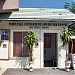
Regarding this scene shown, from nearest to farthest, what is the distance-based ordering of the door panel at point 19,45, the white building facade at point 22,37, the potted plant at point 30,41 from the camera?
1. the potted plant at point 30,41
2. the white building facade at point 22,37
3. the door panel at point 19,45

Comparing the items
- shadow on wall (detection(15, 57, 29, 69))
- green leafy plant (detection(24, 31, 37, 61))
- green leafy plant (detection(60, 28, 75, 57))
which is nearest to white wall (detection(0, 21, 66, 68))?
shadow on wall (detection(15, 57, 29, 69))

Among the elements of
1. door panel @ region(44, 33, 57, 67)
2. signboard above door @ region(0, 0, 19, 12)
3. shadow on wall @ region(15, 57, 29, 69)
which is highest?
signboard above door @ region(0, 0, 19, 12)

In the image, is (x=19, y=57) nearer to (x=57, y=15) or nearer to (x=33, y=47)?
(x=33, y=47)

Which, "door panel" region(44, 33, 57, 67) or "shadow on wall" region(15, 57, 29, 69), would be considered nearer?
"shadow on wall" region(15, 57, 29, 69)

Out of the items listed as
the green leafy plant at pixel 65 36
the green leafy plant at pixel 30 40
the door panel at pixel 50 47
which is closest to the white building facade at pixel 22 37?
the green leafy plant at pixel 65 36

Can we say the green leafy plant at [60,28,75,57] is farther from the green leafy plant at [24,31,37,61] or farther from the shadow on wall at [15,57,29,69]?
the shadow on wall at [15,57,29,69]

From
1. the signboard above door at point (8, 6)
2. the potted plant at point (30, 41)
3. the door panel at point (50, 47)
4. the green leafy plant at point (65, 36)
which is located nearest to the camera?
the signboard above door at point (8, 6)

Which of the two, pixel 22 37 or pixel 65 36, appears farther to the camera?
pixel 22 37

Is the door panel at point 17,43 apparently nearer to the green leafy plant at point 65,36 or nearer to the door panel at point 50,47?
the green leafy plant at point 65,36

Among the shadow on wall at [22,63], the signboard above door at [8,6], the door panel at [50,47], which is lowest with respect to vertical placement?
the shadow on wall at [22,63]

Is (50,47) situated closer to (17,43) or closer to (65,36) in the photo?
(17,43)

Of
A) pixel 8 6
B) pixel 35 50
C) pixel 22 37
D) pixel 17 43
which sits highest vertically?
pixel 8 6

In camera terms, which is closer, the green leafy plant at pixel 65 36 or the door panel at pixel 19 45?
the green leafy plant at pixel 65 36

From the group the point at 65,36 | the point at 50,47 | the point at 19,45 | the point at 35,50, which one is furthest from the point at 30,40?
the point at 50,47
